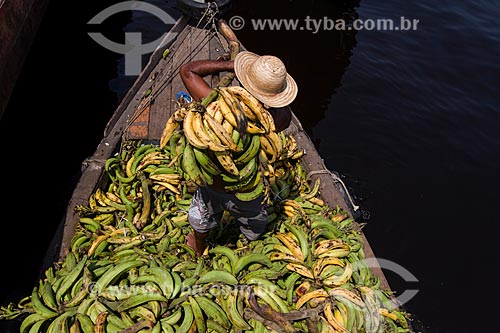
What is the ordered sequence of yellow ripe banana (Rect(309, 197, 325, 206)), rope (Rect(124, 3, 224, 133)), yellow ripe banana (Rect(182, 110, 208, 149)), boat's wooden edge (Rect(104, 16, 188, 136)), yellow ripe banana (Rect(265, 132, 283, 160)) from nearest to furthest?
yellow ripe banana (Rect(182, 110, 208, 149)), yellow ripe banana (Rect(265, 132, 283, 160)), yellow ripe banana (Rect(309, 197, 325, 206)), boat's wooden edge (Rect(104, 16, 188, 136)), rope (Rect(124, 3, 224, 133))

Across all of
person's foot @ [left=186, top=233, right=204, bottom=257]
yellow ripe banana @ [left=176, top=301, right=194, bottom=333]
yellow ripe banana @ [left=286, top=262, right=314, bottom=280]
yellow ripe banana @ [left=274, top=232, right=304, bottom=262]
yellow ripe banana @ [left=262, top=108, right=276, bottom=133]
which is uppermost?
yellow ripe banana @ [left=262, top=108, right=276, bottom=133]

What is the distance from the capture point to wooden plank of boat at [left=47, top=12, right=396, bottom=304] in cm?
504

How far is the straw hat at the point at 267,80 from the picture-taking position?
11.3 feet

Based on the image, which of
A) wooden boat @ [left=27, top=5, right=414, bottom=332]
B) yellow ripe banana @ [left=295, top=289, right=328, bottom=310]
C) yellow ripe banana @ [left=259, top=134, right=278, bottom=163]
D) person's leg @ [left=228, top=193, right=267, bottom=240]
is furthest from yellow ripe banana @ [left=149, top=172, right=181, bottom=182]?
yellow ripe banana @ [left=295, top=289, right=328, bottom=310]

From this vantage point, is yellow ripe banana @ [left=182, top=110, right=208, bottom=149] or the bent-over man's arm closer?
yellow ripe banana @ [left=182, top=110, right=208, bottom=149]

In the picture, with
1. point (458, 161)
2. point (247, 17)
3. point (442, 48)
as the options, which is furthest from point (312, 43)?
point (458, 161)

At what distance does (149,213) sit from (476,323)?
20.8ft

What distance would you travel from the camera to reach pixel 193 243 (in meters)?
4.70

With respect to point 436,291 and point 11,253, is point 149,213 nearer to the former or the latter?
point 11,253

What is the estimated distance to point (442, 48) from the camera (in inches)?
508

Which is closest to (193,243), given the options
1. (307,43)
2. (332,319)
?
(332,319)

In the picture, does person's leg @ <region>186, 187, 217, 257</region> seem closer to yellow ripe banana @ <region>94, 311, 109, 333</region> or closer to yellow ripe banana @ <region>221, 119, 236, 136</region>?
yellow ripe banana @ <region>221, 119, 236, 136</region>

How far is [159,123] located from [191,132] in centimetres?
377

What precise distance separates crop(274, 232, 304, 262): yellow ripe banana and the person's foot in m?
0.94
